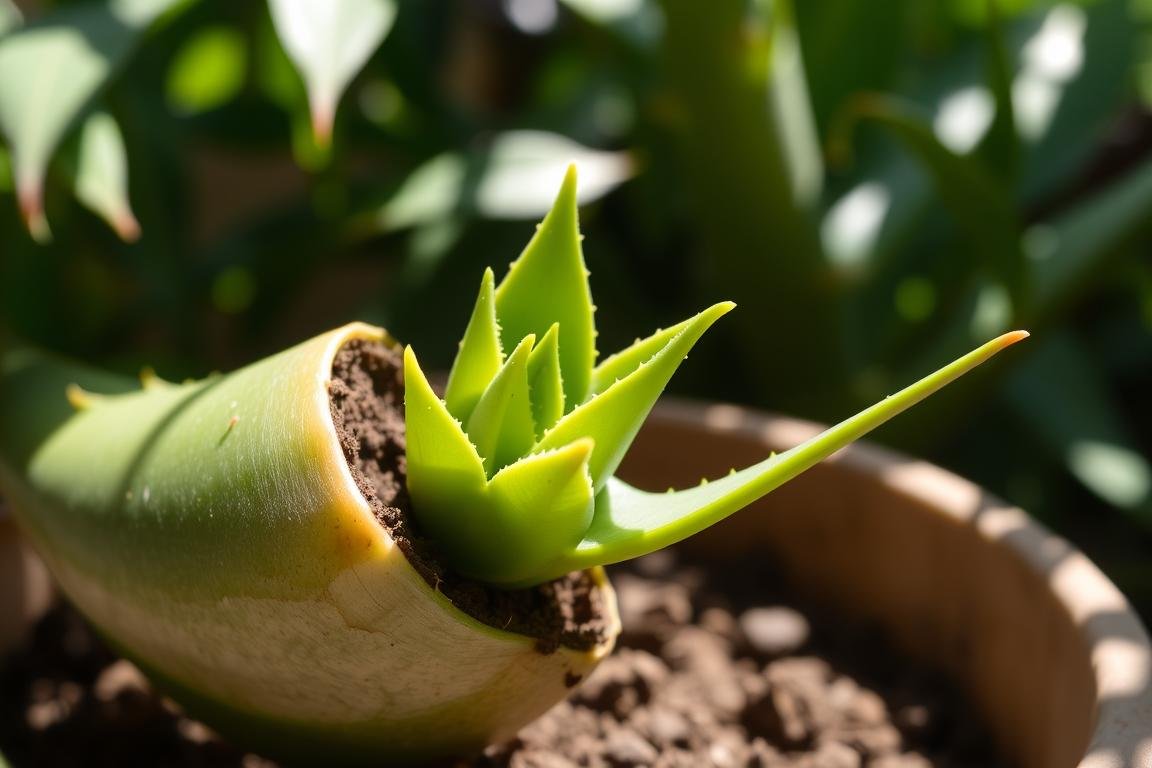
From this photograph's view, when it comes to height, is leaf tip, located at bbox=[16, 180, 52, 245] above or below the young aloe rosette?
above

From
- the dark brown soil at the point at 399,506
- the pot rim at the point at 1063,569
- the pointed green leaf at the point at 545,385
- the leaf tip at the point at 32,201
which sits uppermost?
the leaf tip at the point at 32,201

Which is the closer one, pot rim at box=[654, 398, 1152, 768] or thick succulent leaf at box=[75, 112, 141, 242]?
pot rim at box=[654, 398, 1152, 768]

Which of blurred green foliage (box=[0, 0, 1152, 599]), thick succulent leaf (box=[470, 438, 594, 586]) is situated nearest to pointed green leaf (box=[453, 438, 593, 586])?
thick succulent leaf (box=[470, 438, 594, 586])

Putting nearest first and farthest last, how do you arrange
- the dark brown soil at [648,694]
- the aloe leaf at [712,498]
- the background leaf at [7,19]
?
the aloe leaf at [712,498] < the dark brown soil at [648,694] < the background leaf at [7,19]

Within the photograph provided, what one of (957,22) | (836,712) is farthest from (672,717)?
(957,22)

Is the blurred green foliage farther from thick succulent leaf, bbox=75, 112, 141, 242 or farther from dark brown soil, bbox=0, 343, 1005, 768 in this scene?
dark brown soil, bbox=0, 343, 1005, 768

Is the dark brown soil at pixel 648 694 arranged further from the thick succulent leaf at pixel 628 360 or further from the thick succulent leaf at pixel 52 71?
the thick succulent leaf at pixel 52 71

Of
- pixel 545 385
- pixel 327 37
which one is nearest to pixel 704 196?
pixel 327 37

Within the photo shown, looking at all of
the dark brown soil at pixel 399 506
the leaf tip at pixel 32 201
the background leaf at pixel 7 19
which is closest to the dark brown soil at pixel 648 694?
the dark brown soil at pixel 399 506
